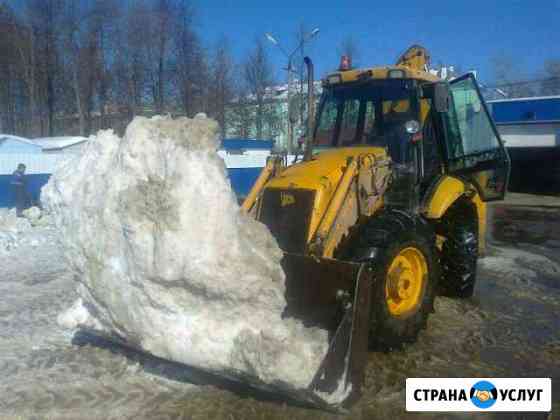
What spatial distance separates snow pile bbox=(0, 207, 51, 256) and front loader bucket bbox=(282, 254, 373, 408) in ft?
20.3

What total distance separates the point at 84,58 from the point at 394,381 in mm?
33220

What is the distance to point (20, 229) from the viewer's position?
10.5 meters

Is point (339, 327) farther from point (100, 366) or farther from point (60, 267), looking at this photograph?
point (60, 267)

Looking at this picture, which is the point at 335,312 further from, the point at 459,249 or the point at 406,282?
the point at 459,249

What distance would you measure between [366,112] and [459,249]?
1.77 meters

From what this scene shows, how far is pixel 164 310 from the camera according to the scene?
3604 millimetres

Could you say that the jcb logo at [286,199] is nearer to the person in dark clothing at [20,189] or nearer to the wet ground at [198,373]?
the wet ground at [198,373]

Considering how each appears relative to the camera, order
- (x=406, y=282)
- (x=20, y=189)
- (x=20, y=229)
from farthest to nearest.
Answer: (x=20, y=189) < (x=20, y=229) < (x=406, y=282)

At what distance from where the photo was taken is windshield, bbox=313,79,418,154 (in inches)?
222

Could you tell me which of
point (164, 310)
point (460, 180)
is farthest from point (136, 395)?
point (460, 180)

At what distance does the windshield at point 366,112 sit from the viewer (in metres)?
5.64

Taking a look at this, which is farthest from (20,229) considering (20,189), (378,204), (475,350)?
(475,350)

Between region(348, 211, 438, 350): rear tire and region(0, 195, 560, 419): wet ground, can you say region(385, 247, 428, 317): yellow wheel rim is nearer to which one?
region(348, 211, 438, 350): rear tire

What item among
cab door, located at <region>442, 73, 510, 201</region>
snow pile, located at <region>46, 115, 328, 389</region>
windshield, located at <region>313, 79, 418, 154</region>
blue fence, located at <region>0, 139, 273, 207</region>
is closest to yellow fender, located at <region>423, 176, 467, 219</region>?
cab door, located at <region>442, 73, 510, 201</region>
